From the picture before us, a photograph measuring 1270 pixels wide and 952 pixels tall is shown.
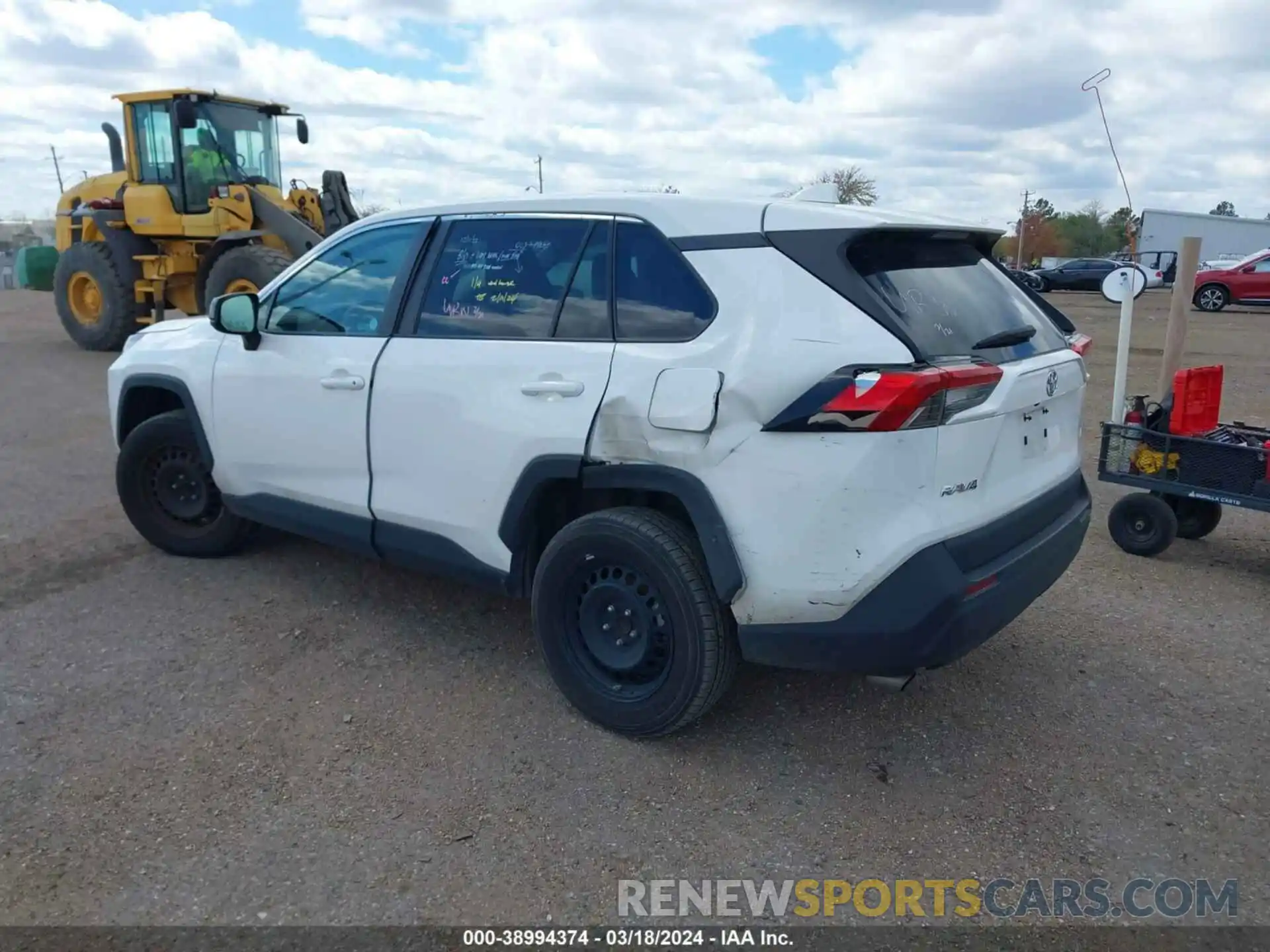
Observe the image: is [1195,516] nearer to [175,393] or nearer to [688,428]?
[688,428]

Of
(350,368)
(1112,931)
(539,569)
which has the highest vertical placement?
(350,368)

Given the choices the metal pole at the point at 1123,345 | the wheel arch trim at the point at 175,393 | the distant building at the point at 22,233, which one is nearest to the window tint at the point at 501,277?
the wheel arch trim at the point at 175,393

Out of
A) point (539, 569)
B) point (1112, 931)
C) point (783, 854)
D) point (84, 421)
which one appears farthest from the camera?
point (84, 421)

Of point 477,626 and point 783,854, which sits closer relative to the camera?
point 783,854

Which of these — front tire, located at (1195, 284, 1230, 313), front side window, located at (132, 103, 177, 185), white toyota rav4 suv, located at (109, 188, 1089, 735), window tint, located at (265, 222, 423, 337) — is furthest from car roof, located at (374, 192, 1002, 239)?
front tire, located at (1195, 284, 1230, 313)

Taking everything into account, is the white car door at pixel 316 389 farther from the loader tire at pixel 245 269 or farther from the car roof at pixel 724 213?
the loader tire at pixel 245 269

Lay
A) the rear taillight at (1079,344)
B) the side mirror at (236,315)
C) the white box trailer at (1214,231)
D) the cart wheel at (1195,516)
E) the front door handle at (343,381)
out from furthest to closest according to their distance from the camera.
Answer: the white box trailer at (1214,231), the cart wheel at (1195,516), the side mirror at (236,315), the front door handle at (343,381), the rear taillight at (1079,344)

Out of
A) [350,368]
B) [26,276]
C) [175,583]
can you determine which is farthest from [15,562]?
[26,276]

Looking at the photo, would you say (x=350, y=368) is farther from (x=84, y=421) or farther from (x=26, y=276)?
(x=26, y=276)

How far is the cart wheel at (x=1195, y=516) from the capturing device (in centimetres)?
570

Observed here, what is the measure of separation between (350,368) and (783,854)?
2.49 meters

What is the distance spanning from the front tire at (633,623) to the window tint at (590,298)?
0.63 metres

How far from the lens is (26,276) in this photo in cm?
1697

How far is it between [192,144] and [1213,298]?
23563mm
